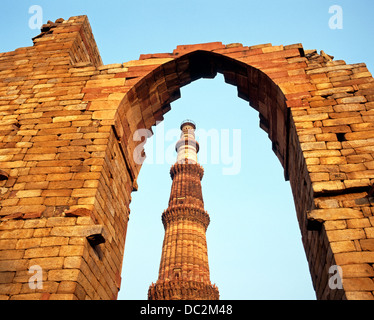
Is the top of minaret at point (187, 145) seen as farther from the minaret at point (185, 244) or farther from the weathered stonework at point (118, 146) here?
the weathered stonework at point (118, 146)

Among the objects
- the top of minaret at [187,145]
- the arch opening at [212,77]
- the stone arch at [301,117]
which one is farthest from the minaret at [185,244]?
the stone arch at [301,117]

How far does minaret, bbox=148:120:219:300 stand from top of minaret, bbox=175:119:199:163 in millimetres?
1257

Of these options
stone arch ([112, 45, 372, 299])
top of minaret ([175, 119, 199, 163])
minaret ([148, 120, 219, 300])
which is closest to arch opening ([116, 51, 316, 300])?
stone arch ([112, 45, 372, 299])

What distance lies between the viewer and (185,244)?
17703 mm

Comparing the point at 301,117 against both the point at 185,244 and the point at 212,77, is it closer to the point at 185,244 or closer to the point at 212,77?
the point at 212,77

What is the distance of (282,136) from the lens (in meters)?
6.19

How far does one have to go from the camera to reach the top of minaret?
84.1ft

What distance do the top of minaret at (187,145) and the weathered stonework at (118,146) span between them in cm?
1813

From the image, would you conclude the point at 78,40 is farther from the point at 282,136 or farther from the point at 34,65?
the point at 282,136

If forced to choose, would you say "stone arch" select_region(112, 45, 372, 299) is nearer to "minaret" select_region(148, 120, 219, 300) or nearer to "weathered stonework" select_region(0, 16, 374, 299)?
"weathered stonework" select_region(0, 16, 374, 299)
